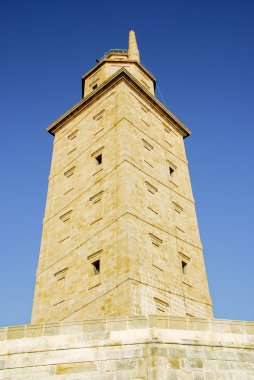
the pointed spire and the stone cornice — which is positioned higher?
the pointed spire

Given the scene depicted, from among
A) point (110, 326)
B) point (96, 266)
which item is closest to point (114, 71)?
point (96, 266)

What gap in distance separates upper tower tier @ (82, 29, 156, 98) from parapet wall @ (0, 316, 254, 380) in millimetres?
23350

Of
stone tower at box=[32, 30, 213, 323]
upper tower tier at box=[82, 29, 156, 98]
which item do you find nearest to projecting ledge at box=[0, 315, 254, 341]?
stone tower at box=[32, 30, 213, 323]

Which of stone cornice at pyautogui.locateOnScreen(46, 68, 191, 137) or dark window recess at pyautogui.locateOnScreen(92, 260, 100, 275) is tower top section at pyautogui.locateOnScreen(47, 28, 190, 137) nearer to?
stone cornice at pyautogui.locateOnScreen(46, 68, 191, 137)

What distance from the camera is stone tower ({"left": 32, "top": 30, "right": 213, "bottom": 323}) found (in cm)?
1983

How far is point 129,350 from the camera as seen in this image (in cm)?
1127

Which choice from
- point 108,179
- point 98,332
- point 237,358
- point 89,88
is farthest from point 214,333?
point 89,88

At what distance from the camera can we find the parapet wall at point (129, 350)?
36.2ft

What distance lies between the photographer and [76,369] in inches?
437

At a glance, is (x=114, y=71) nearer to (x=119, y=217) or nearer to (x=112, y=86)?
(x=112, y=86)

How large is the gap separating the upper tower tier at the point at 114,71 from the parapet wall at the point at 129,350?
23350 millimetres

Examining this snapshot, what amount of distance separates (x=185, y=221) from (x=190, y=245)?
172cm

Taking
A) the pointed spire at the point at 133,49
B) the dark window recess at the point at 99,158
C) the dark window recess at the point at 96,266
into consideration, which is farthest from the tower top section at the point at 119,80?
the dark window recess at the point at 96,266

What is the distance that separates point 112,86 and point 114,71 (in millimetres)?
4010
